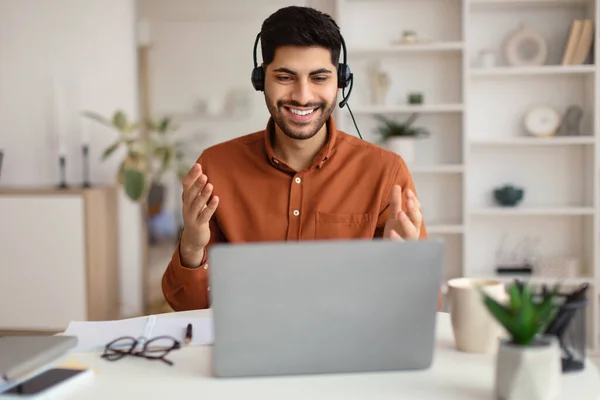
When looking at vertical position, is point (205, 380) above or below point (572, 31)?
below

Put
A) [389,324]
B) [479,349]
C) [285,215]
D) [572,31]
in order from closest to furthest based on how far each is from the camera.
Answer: [389,324] → [479,349] → [285,215] → [572,31]

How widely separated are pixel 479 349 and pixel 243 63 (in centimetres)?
320

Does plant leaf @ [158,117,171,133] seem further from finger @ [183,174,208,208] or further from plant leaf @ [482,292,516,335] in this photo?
plant leaf @ [482,292,516,335]

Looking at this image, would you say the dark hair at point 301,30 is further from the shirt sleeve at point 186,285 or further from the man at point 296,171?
the shirt sleeve at point 186,285

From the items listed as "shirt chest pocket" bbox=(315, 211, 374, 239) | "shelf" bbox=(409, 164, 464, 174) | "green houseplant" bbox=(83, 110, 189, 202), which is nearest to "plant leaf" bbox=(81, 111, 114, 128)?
"green houseplant" bbox=(83, 110, 189, 202)

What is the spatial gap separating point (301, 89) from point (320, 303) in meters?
0.98

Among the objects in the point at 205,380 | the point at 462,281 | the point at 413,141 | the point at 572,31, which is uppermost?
the point at 572,31

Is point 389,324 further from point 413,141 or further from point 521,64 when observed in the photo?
point 521,64

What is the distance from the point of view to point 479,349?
1.21 metres

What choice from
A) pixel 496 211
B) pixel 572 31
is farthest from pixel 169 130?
pixel 572 31

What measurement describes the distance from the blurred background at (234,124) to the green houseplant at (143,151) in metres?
0.01

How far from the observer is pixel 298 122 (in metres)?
1.94

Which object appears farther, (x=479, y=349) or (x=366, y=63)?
(x=366, y=63)

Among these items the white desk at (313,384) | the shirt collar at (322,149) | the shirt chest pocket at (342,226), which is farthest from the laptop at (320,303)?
the shirt collar at (322,149)
